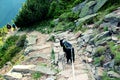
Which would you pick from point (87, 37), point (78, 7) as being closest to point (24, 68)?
point (87, 37)

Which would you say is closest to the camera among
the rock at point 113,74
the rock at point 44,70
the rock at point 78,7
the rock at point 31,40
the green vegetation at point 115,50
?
the rock at point 113,74

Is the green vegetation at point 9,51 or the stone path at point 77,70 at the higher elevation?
the green vegetation at point 9,51

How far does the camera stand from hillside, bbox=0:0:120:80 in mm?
14789

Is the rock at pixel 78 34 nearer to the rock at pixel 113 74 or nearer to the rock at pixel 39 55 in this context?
the rock at pixel 39 55

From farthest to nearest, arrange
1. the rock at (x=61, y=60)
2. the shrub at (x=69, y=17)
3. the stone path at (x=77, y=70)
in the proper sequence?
1. the shrub at (x=69, y=17)
2. the rock at (x=61, y=60)
3. the stone path at (x=77, y=70)

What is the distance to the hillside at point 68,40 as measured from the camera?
582 inches

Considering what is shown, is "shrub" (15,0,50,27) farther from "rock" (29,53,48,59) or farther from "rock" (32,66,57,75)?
"rock" (32,66,57,75)

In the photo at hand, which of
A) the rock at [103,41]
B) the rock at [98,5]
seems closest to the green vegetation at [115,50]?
the rock at [103,41]

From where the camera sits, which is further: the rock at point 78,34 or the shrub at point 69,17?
the shrub at point 69,17

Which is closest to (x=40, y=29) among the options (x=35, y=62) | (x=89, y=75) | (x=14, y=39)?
(x=14, y=39)

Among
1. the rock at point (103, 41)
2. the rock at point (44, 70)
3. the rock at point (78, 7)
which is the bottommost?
the rock at point (44, 70)

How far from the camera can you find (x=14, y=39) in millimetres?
28938

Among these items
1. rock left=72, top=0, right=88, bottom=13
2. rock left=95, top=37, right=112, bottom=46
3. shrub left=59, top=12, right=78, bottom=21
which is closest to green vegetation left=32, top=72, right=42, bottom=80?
rock left=95, top=37, right=112, bottom=46

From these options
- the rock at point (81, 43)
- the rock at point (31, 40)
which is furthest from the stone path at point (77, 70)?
the rock at point (31, 40)
